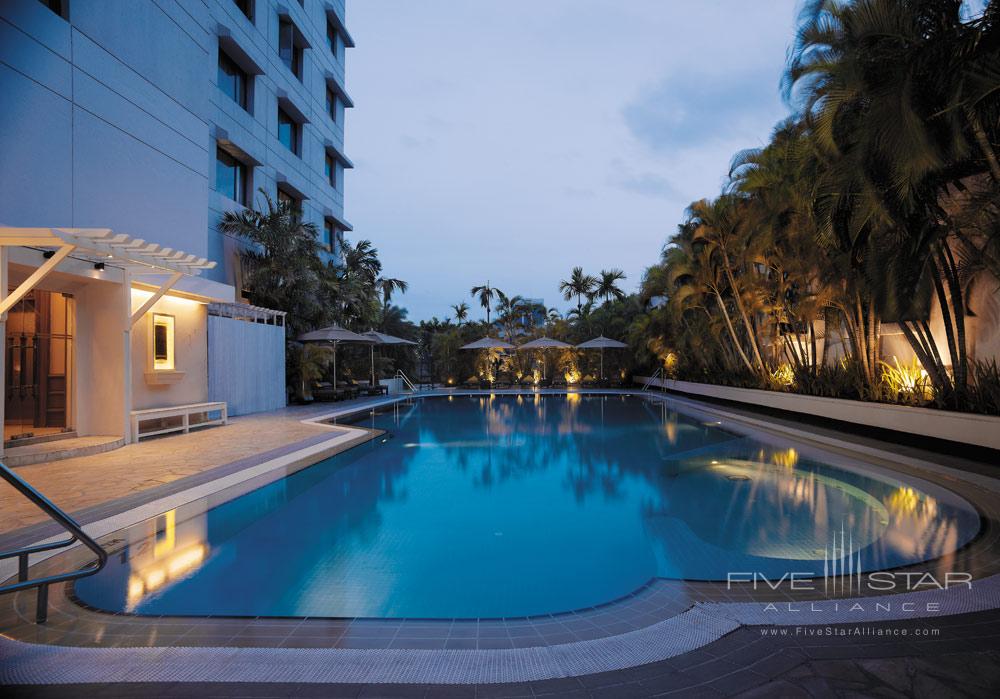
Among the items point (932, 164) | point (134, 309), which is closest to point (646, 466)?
point (932, 164)

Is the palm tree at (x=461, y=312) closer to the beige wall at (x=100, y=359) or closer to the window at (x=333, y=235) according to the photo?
the window at (x=333, y=235)

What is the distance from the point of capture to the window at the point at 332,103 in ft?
82.4

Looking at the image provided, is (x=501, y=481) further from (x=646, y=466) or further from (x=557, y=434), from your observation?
(x=557, y=434)

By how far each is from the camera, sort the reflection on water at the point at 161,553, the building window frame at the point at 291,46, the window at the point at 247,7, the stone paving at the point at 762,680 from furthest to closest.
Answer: the building window frame at the point at 291,46
the window at the point at 247,7
the reflection on water at the point at 161,553
the stone paving at the point at 762,680

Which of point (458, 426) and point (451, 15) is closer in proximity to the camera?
point (458, 426)

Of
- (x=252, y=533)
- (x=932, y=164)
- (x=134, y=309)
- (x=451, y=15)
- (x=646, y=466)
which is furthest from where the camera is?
(x=451, y=15)

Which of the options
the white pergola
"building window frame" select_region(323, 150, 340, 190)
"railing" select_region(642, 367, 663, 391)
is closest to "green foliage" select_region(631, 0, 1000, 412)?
"railing" select_region(642, 367, 663, 391)

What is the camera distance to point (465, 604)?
3.80 metres

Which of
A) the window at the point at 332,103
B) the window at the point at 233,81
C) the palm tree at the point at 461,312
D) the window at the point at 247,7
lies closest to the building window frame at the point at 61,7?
the window at the point at 233,81

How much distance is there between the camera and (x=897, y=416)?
9109 mm

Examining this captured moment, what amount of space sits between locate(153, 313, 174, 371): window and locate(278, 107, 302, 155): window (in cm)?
1169

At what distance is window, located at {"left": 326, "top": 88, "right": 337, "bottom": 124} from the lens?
25122 mm

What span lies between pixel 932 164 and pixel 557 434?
25.7ft

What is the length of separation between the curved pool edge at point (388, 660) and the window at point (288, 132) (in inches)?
824
